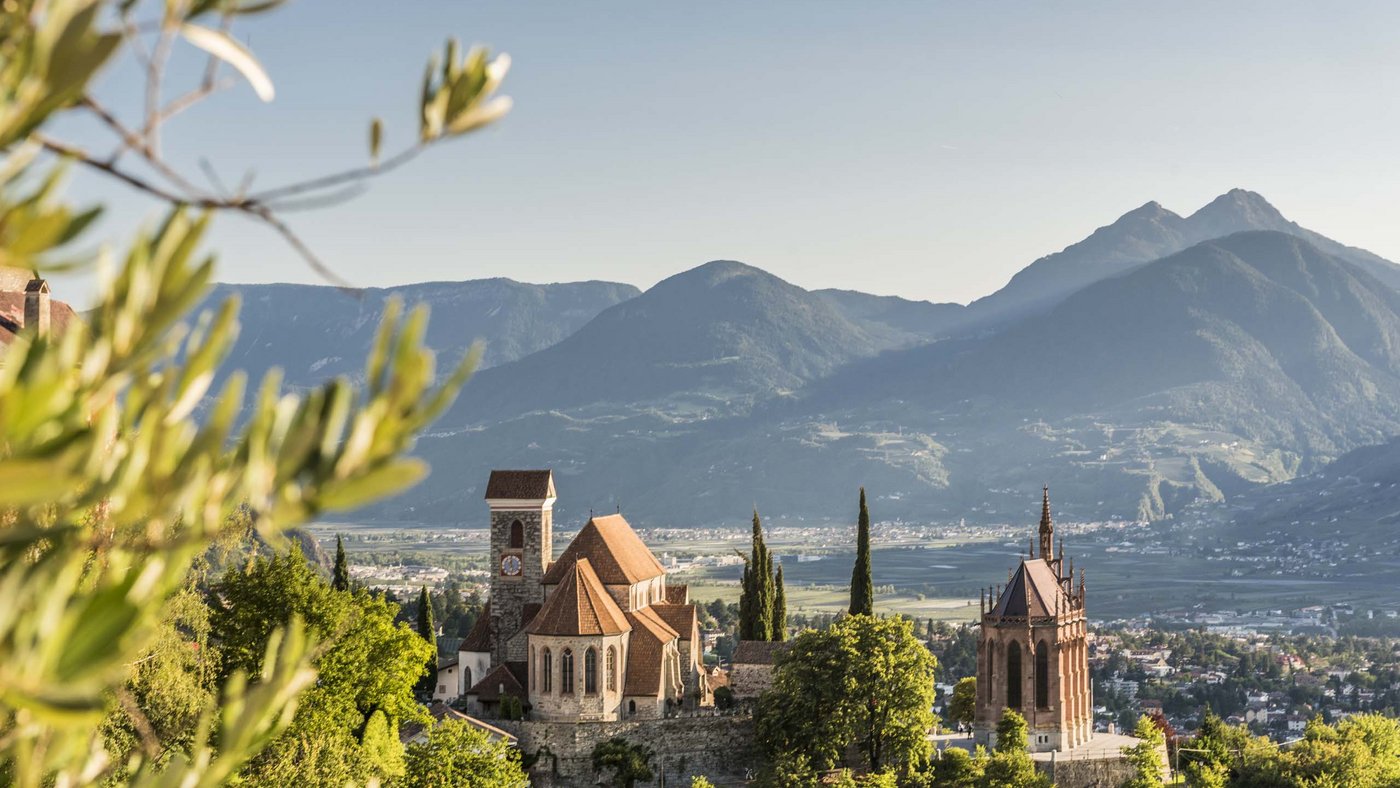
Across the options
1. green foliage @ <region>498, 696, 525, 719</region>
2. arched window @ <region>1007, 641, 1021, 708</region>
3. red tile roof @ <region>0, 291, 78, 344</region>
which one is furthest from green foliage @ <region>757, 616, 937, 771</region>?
red tile roof @ <region>0, 291, 78, 344</region>

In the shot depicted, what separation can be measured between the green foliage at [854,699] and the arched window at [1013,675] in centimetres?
956

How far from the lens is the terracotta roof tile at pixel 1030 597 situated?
54938 mm

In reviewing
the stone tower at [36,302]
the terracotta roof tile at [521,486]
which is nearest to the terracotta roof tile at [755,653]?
the terracotta roof tile at [521,486]

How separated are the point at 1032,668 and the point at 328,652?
86.5 feet

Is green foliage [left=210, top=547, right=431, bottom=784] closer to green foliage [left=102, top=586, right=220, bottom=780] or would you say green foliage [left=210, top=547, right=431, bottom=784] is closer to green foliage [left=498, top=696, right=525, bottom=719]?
green foliage [left=102, top=586, right=220, bottom=780]

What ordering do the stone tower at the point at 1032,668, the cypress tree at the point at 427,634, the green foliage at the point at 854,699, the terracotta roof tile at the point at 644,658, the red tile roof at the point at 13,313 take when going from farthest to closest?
the cypress tree at the point at 427,634
the stone tower at the point at 1032,668
the terracotta roof tile at the point at 644,658
the green foliage at the point at 854,699
the red tile roof at the point at 13,313

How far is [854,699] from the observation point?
144 ft

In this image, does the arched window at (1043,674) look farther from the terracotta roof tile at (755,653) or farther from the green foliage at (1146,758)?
the terracotta roof tile at (755,653)

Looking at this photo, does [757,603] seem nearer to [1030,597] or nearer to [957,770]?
[1030,597]

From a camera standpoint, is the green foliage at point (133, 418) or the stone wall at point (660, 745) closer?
the green foliage at point (133, 418)

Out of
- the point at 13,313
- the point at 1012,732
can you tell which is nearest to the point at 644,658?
the point at 1012,732

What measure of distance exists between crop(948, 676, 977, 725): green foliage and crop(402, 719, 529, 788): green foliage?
2440 cm

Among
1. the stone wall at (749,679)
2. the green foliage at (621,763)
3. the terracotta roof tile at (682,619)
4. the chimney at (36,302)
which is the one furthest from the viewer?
the stone wall at (749,679)

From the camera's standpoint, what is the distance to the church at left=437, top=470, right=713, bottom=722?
150 ft
